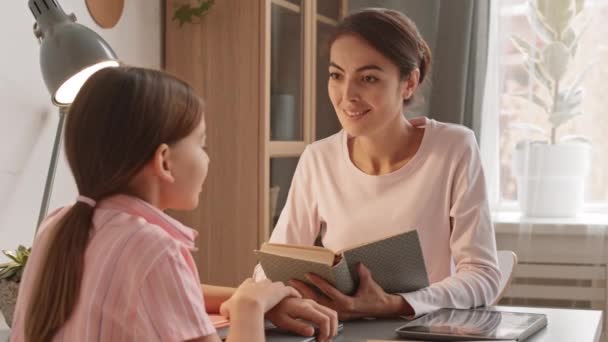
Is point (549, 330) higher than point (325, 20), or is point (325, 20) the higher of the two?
point (325, 20)

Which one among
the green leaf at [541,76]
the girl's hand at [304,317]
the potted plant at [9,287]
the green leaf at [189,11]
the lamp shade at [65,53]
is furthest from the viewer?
the green leaf at [541,76]

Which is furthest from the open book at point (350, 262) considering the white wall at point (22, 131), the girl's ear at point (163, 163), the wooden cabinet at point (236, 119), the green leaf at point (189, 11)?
the green leaf at point (189, 11)

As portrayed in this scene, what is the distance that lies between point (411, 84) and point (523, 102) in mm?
1320

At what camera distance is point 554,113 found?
3250 millimetres

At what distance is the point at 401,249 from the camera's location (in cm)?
A: 157

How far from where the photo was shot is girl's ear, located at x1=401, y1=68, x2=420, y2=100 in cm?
208

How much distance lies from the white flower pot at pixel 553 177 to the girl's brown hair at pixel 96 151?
242 cm

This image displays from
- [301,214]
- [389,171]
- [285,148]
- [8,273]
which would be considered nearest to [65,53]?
[8,273]

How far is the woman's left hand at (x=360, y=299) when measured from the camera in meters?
1.58

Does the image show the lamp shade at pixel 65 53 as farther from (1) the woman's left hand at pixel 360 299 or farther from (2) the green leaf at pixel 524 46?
(2) the green leaf at pixel 524 46

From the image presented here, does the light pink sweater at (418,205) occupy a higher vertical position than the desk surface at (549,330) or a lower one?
higher

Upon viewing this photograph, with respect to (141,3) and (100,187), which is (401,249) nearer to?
(100,187)

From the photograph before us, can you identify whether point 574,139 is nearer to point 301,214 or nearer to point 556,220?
point 556,220

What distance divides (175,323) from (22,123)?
1431mm
